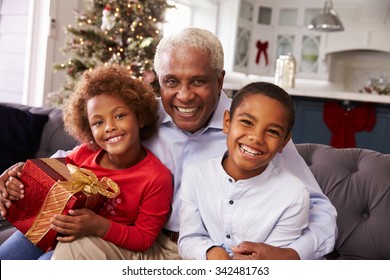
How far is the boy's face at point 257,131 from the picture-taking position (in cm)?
112

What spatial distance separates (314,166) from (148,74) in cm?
208

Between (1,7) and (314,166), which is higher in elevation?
(1,7)

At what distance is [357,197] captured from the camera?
5.19 feet

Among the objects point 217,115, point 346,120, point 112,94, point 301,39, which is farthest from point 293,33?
point 112,94

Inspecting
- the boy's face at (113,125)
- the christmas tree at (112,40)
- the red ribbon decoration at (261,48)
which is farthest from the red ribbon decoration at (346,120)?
the red ribbon decoration at (261,48)

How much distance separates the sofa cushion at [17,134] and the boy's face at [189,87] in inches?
45.9

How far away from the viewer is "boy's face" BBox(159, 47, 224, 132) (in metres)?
1.34

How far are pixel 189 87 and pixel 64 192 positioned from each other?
0.47 m

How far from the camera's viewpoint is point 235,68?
702 centimetres

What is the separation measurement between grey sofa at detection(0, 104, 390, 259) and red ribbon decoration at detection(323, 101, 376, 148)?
2.38 meters

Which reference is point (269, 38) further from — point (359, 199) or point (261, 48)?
point (359, 199)

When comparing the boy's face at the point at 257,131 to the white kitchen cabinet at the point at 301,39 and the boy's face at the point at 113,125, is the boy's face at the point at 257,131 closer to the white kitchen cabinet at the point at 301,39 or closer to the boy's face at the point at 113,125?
the boy's face at the point at 113,125
